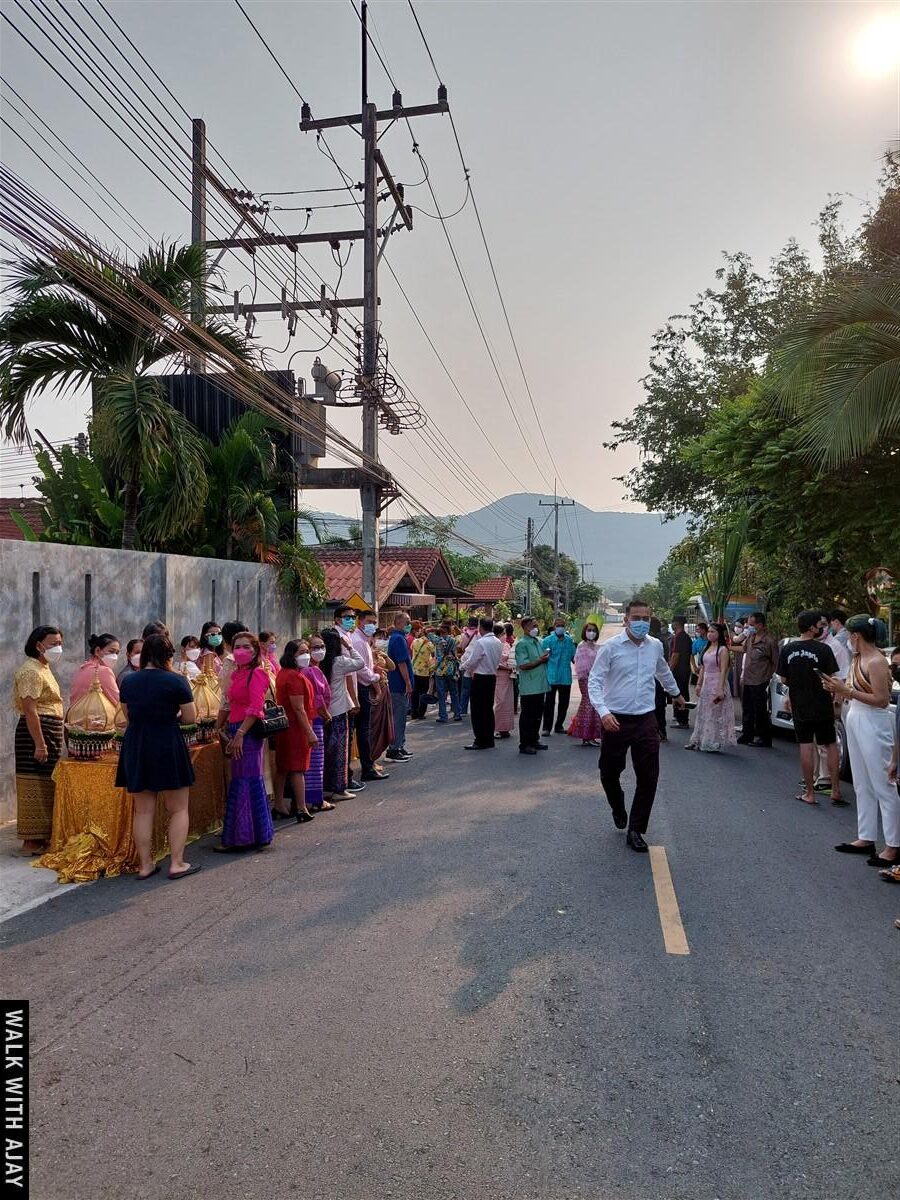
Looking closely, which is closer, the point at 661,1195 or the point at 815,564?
the point at 661,1195

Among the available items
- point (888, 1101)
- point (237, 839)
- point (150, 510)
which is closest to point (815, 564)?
point (150, 510)

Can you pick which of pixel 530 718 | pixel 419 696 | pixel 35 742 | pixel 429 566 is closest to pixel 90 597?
pixel 35 742

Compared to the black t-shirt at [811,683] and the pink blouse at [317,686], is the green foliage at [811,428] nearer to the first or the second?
the black t-shirt at [811,683]

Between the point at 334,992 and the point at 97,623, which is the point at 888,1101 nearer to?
the point at 334,992

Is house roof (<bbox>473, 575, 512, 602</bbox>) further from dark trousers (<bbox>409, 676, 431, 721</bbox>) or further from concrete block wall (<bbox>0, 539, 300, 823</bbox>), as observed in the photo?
concrete block wall (<bbox>0, 539, 300, 823</bbox>)

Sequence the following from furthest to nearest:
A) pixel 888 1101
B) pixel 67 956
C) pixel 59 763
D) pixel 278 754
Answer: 1. pixel 278 754
2. pixel 59 763
3. pixel 67 956
4. pixel 888 1101

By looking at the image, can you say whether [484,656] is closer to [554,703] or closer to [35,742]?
[554,703]

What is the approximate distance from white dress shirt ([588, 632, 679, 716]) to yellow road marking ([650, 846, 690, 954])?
1146mm

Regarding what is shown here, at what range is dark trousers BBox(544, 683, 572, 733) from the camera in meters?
14.0

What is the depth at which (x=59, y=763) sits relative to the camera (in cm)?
665

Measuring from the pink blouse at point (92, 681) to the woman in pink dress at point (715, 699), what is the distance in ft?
26.2

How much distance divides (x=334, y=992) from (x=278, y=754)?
3.94 m

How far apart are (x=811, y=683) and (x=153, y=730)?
6.38 m

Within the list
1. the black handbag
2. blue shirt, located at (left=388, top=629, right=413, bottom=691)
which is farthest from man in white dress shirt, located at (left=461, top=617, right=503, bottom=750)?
the black handbag
